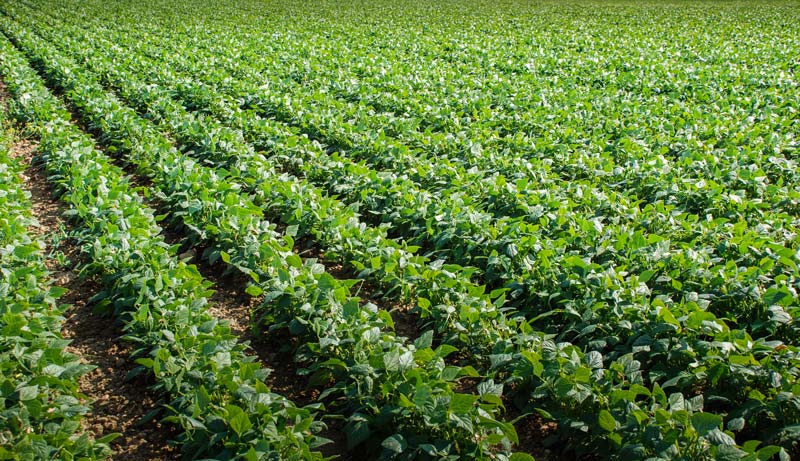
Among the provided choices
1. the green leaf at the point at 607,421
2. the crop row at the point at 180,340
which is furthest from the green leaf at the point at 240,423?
the green leaf at the point at 607,421

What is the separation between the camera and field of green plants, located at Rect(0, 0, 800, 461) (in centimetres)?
320

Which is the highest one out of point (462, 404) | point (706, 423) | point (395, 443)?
point (706, 423)

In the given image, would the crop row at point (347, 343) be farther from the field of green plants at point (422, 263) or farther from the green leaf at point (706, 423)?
the green leaf at point (706, 423)

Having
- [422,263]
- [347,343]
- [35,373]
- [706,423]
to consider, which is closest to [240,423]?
[347,343]

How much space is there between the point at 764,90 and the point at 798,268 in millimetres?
7932

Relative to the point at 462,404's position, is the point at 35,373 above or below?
below

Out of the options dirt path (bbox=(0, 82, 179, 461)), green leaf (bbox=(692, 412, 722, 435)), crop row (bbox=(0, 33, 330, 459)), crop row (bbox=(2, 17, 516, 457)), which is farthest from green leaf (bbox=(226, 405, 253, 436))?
green leaf (bbox=(692, 412, 722, 435))

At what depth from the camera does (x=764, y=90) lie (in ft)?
35.7

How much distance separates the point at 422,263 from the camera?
471 centimetres

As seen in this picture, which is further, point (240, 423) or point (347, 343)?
point (347, 343)

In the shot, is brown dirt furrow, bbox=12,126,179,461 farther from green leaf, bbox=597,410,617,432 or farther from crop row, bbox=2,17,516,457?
green leaf, bbox=597,410,617,432

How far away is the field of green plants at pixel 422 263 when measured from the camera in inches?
126

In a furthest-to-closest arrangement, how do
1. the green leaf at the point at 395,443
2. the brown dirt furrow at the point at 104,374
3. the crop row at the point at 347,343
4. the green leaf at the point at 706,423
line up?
the brown dirt furrow at the point at 104,374
the crop row at the point at 347,343
the green leaf at the point at 395,443
the green leaf at the point at 706,423

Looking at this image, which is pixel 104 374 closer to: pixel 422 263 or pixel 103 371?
pixel 103 371
